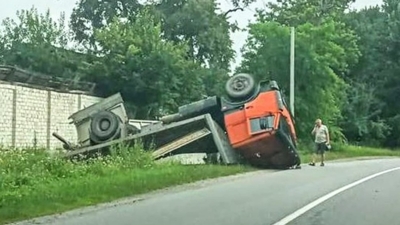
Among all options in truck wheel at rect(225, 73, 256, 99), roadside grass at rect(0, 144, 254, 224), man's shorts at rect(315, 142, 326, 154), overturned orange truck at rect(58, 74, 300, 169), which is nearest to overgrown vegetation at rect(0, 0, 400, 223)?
roadside grass at rect(0, 144, 254, 224)

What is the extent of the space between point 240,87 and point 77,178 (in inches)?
409

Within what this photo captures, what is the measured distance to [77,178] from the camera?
67.3ft

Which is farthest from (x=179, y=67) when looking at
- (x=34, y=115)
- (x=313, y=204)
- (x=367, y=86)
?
(x=313, y=204)

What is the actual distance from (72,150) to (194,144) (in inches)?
166

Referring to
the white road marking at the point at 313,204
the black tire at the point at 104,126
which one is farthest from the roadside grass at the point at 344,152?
the white road marking at the point at 313,204

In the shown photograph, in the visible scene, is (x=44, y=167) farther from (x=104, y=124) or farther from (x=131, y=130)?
(x=131, y=130)

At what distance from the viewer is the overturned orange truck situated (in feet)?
90.7

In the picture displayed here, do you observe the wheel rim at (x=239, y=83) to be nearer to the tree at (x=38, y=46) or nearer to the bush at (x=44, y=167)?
the bush at (x=44, y=167)

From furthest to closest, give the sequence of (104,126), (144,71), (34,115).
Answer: (144,71) → (34,115) → (104,126)

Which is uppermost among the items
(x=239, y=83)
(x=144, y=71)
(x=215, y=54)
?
(x=215, y=54)

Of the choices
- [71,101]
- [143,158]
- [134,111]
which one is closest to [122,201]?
[143,158]

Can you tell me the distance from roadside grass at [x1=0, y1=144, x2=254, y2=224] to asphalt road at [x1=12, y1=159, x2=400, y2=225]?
78 centimetres

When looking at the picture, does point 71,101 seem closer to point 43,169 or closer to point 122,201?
point 43,169

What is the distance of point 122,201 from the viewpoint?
1689cm
